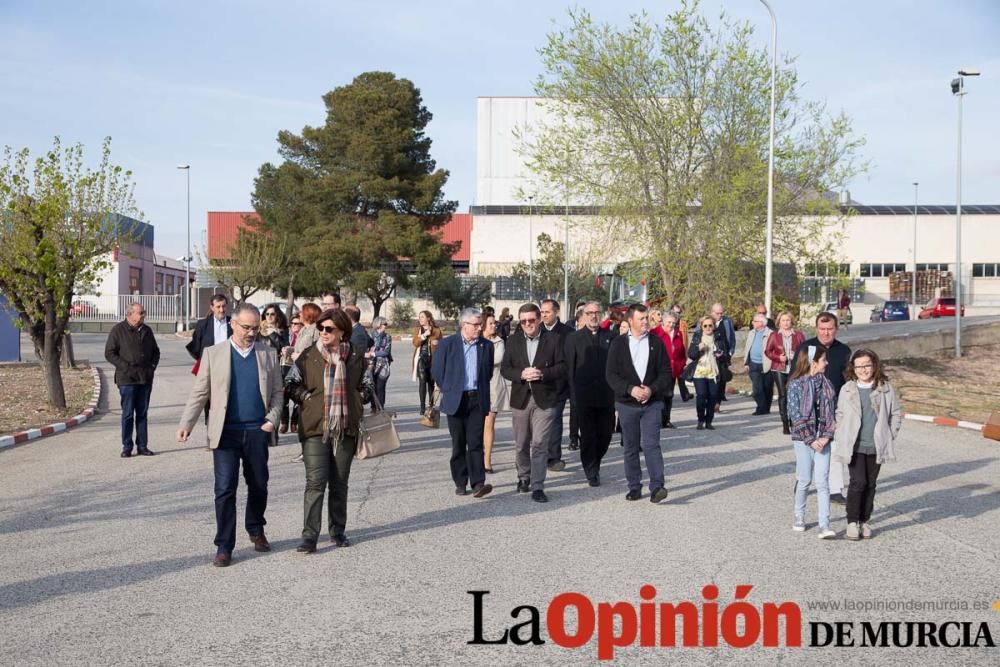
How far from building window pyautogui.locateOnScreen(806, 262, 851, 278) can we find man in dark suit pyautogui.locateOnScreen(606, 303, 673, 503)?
19969 mm

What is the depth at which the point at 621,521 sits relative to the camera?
8.66 metres

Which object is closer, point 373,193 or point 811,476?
point 811,476

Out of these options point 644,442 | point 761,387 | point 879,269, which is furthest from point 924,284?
point 644,442

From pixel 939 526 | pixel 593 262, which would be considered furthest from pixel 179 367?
pixel 593 262

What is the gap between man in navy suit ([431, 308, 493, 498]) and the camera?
9.73 m

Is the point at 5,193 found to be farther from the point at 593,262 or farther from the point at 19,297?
the point at 593,262

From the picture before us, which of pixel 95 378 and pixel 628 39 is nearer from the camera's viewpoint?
pixel 95 378

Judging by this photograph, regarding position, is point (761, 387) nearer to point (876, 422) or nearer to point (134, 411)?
point (876, 422)

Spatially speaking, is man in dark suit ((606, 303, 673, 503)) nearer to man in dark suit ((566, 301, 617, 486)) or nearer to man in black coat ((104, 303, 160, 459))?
man in dark suit ((566, 301, 617, 486))

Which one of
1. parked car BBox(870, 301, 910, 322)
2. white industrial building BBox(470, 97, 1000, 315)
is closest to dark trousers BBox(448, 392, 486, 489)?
parked car BBox(870, 301, 910, 322)

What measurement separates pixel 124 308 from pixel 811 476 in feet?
186

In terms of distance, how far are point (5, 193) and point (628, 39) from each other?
1615cm

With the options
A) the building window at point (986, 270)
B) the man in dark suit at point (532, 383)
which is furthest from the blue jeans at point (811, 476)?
the building window at point (986, 270)

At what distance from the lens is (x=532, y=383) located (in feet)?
32.5
